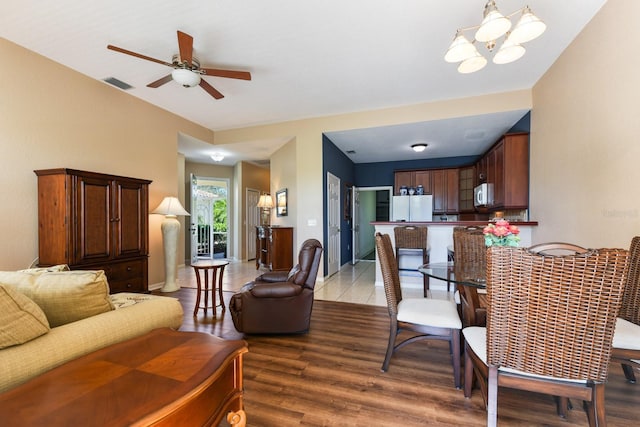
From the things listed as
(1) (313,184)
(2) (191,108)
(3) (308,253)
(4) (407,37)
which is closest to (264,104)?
(2) (191,108)

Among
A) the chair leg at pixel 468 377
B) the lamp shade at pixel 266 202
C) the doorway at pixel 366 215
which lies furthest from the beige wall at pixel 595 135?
the lamp shade at pixel 266 202

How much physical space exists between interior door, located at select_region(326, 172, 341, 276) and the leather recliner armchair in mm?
2624

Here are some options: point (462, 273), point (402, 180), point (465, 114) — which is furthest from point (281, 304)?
point (402, 180)

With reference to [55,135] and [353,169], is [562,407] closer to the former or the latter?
[55,135]

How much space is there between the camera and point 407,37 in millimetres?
2711

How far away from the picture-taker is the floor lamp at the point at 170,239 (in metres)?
4.19

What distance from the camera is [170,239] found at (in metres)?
4.22

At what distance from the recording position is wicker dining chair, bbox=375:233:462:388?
6.02 feet

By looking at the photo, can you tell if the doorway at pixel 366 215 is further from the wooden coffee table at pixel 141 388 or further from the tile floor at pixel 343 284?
the wooden coffee table at pixel 141 388

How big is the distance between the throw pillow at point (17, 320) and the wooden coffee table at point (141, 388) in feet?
0.72

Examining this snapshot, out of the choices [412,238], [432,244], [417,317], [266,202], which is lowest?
[417,317]

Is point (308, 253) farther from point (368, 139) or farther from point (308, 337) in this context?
point (368, 139)

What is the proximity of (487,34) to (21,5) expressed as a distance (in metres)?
3.81

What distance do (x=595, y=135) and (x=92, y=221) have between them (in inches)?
205
